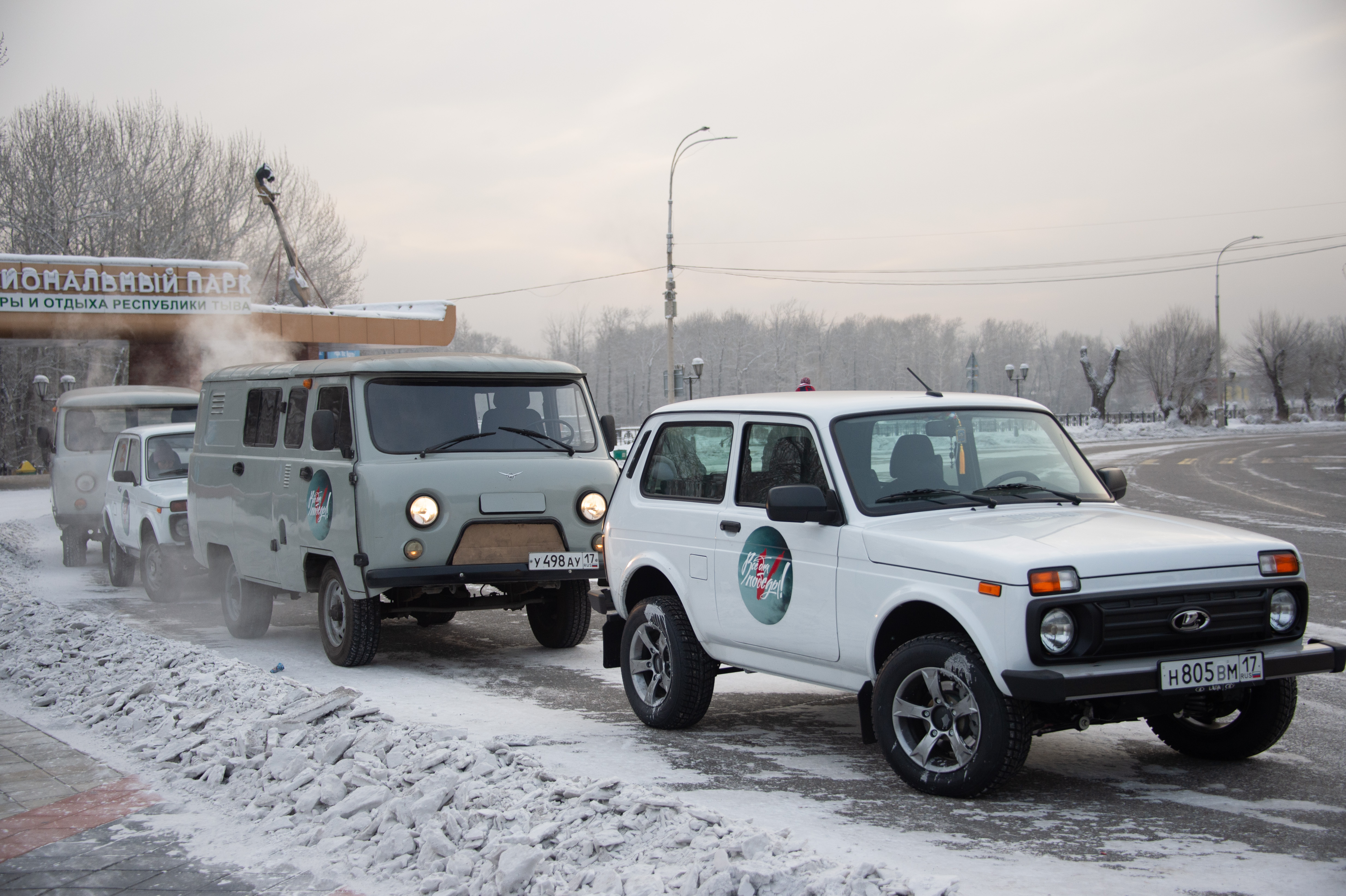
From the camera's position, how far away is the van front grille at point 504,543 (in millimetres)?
8805

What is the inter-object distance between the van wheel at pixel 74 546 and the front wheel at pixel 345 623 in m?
9.71

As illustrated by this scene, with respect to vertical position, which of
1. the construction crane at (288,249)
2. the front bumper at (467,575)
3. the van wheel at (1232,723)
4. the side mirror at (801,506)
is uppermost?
the construction crane at (288,249)

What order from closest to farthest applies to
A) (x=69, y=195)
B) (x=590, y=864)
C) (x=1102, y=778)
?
1. (x=590, y=864)
2. (x=1102, y=778)
3. (x=69, y=195)

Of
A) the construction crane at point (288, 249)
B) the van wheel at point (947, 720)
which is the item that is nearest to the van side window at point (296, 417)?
the van wheel at point (947, 720)

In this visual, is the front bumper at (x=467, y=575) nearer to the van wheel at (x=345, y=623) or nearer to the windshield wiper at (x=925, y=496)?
the van wheel at (x=345, y=623)

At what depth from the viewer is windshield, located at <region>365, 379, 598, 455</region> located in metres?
9.06

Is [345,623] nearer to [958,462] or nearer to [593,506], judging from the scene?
[593,506]

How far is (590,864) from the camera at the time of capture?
438 cm

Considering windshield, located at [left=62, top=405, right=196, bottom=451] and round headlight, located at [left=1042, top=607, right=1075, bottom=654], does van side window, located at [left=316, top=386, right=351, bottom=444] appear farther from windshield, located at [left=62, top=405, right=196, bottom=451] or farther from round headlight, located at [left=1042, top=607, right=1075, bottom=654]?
windshield, located at [left=62, top=405, right=196, bottom=451]

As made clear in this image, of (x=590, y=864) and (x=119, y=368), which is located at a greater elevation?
(x=119, y=368)

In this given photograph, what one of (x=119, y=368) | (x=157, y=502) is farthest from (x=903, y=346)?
(x=157, y=502)

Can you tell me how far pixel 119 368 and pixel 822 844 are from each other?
181 ft

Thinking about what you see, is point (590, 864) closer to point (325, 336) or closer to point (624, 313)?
point (325, 336)

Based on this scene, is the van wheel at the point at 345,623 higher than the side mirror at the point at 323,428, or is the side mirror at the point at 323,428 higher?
the side mirror at the point at 323,428
